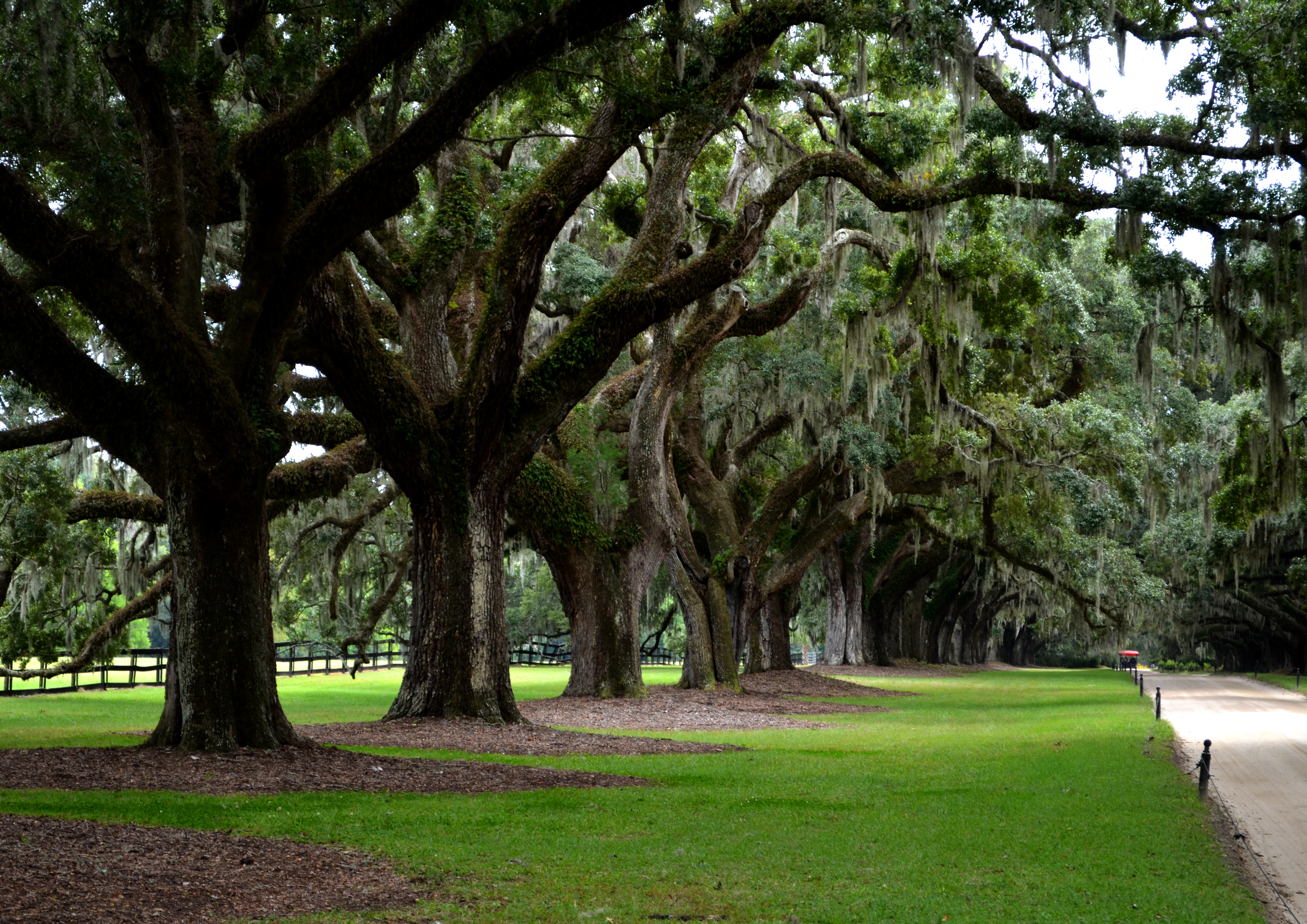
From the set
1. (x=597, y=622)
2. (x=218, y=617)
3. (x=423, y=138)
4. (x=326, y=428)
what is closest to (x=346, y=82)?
(x=423, y=138)

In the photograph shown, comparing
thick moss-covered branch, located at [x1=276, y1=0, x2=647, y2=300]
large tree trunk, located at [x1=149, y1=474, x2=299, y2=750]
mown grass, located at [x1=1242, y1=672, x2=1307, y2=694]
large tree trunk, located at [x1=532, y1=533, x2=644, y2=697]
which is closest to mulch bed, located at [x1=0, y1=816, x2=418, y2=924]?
large tree trunk, located at [x1=149, y1=474, x2=299, y2=750]

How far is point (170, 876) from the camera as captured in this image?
5855 millimetres

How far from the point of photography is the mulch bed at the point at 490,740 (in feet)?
41.7

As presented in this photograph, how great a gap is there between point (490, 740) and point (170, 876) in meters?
7.45

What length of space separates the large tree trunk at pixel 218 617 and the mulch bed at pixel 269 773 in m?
0.31

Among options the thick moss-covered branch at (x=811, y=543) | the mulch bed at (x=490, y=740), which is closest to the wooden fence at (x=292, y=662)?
the mulch bed at (x=490, y=740)

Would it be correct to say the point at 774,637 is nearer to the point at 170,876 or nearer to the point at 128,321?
the point at 128,321

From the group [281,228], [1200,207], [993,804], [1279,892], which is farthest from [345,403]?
[1279,892]

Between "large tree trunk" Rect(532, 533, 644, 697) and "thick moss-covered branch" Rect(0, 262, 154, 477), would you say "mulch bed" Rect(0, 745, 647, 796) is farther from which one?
"large tree trunk" Rect(532, 533, 644, 697)

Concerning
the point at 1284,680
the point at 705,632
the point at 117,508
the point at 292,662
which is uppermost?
the point at 117,508

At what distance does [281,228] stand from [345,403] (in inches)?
139

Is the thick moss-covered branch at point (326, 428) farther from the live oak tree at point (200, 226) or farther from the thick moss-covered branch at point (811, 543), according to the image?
the thick moss-covered branch at point (811, 543)

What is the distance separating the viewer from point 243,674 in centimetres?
1080

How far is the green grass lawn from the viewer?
5.94 meters
